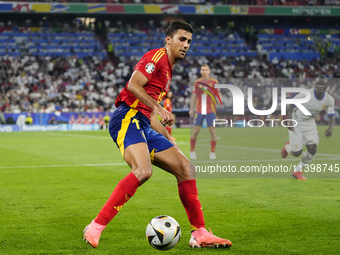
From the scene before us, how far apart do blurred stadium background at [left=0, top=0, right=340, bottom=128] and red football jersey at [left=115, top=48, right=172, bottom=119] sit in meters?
25.1

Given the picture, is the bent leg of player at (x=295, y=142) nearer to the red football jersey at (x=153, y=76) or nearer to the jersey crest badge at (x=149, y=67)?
the red football jersey at (x=153, y=76)

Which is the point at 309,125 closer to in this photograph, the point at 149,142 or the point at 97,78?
the point at 149,142

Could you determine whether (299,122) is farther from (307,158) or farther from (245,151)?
(245,151)

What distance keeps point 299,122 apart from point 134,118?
17.2ft

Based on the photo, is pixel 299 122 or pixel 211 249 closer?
pixel 211 249

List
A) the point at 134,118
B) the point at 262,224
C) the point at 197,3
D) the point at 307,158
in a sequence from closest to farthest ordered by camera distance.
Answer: the point at 134,118
the point at 262,224
the point at 307,158
the point at 197,3

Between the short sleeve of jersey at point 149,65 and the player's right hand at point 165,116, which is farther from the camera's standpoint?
the short sleeve of jersey at point 149,65

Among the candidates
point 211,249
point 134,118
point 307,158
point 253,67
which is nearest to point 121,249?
point 211,249

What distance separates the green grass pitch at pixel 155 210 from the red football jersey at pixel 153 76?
1.33m

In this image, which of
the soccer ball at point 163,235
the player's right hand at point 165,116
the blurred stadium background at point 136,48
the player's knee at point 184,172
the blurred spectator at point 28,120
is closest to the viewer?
the soccer ball at point 163,235

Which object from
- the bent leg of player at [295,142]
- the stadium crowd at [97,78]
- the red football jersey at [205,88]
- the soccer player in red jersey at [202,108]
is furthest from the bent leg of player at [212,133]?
the stadium crowd at [97,78]

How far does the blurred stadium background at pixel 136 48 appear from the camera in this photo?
32656 mm

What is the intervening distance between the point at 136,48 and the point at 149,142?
1396 inches

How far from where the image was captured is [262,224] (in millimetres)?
5156
